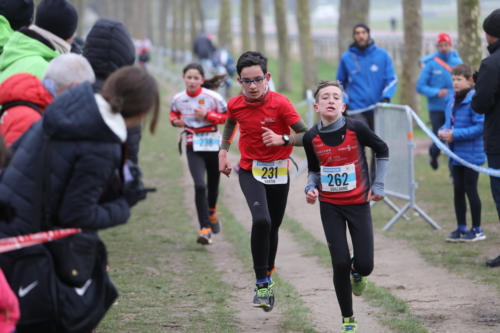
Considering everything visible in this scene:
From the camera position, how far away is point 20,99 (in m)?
4.96

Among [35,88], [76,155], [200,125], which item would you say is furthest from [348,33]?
[76,155]

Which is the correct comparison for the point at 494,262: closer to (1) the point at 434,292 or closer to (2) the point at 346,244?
(1) the point at 434,292

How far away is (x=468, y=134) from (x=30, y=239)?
6214 millimetres

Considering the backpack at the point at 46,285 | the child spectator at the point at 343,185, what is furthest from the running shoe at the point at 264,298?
the backpack at the point at 46,285

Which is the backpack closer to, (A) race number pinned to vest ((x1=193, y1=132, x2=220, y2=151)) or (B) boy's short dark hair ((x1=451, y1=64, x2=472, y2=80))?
(A) race number pinned to vest ((x1=193, y1=132, x2=220, y2=151))

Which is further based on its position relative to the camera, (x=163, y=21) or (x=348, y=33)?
(x=163, y=21)

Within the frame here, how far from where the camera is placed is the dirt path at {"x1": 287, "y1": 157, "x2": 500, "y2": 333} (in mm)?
6590

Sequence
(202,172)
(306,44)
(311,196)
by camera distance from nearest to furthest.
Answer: (311,196), (202,172), (306,44)

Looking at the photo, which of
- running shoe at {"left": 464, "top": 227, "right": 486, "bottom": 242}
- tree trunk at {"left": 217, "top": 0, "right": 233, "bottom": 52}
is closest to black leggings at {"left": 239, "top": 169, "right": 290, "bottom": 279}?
running shoe at {"left": 464, "top": 227, "right": 486, "bottom": 242}

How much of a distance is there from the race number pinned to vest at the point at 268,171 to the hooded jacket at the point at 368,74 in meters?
5.47

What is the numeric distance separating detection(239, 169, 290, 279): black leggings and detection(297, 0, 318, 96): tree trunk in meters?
19.6

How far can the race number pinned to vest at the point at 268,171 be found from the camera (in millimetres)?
7023

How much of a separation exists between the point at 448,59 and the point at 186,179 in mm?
5806

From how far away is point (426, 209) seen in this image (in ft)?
38.9
